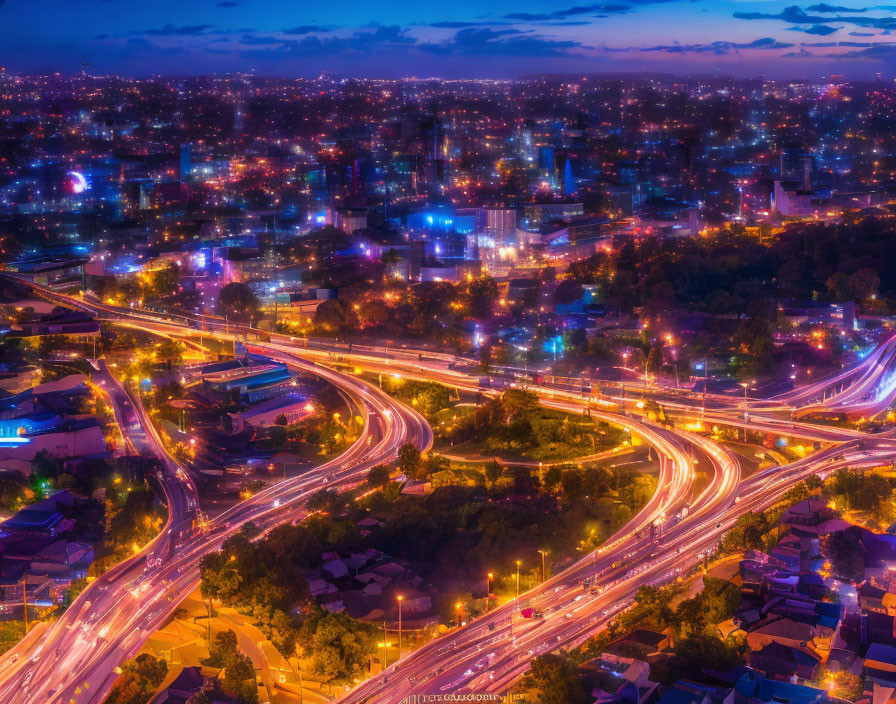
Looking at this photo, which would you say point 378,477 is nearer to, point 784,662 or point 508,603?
point 508,603

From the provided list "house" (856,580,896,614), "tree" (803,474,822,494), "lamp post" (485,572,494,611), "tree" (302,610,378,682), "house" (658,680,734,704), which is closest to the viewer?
"house" (658,680,734,704)

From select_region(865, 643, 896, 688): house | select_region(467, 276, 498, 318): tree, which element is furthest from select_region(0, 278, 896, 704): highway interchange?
select_region(467, 276, 498, 318): tree

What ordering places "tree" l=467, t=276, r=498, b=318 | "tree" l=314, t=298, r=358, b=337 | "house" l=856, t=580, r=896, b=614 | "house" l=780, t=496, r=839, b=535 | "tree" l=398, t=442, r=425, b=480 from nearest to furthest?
"house" l=856, t=580, r=896, b=614, "house" l=780, t=496, r=839, b=535, "tree" l=398, t=442, r=425, b=480, "tree" l=314, t=298, r=358, b=337, "tree" l=467, t=276, r=498, b=318

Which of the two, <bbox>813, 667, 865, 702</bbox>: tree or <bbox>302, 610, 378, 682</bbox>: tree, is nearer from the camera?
<bbox>813, 667, 865, 702</bbox>: tree

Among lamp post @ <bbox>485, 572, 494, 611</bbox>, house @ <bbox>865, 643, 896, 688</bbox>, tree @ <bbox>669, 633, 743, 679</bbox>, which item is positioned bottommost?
lamp post @ <bbox>485, 572, 494, 611</bbox>

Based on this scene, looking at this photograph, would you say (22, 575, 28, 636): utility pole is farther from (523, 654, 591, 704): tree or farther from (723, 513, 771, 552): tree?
(723, 513, 771, 552): tree

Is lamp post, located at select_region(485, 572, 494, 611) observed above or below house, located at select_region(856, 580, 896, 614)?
below

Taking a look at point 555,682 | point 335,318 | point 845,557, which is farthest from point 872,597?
Result: point 335,318
